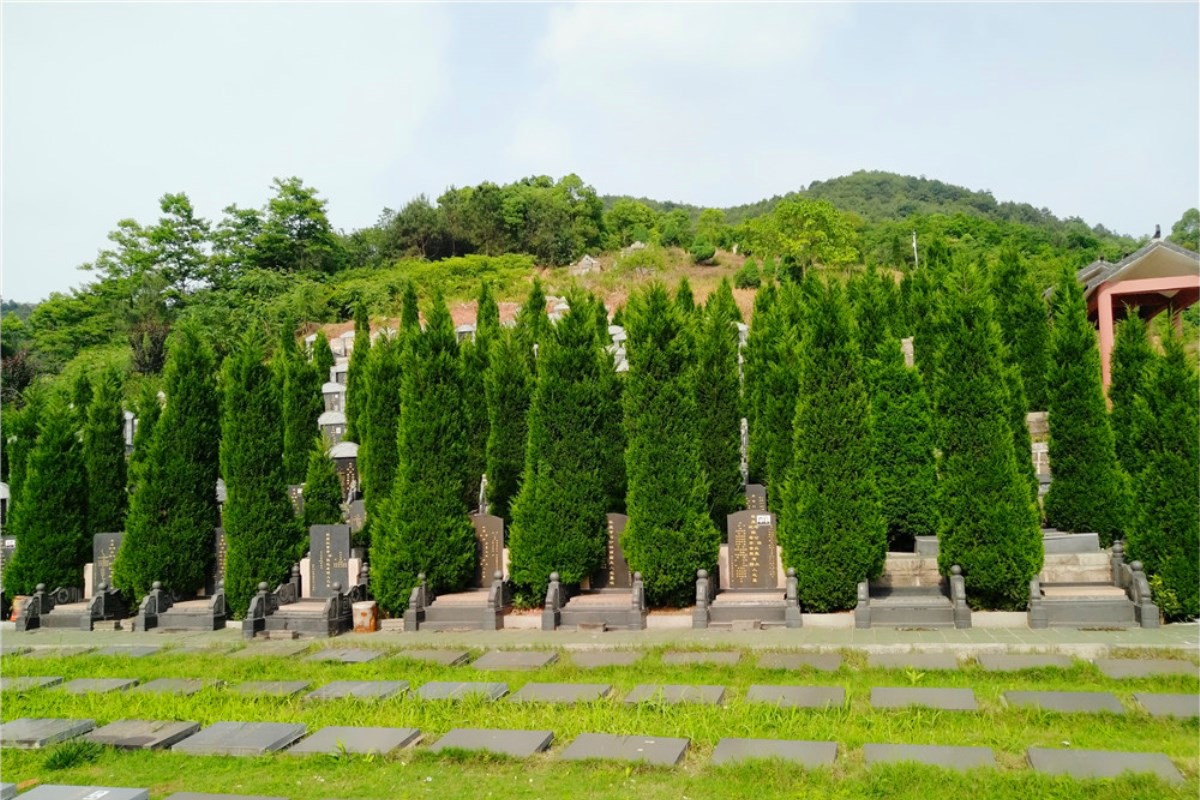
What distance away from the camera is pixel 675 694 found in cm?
815

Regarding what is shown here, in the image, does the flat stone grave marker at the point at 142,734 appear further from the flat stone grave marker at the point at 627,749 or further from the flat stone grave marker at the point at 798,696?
the flat stone grave marker at the point at 798,696

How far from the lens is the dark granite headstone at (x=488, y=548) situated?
1398 cm

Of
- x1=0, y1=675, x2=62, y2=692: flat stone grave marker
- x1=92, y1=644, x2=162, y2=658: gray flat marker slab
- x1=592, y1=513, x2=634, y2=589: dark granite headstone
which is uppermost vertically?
x1=592, y1=513, x2=634, y2=589: dark granite headstone

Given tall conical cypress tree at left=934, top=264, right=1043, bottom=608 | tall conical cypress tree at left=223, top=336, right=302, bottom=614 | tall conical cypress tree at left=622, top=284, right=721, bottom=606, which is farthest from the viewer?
tall conical cypress tree at left=223, top=336, right=302, bottom=614

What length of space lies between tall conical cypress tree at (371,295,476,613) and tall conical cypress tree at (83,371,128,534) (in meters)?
6.26

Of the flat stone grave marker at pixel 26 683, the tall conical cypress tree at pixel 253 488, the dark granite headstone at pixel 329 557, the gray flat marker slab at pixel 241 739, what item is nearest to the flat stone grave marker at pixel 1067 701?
the gray flat marker slab at pixel 241 739

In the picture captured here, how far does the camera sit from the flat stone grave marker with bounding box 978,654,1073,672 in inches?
345

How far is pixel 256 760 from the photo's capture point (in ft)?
22.6

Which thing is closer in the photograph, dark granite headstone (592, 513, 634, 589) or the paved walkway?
the paved walkway

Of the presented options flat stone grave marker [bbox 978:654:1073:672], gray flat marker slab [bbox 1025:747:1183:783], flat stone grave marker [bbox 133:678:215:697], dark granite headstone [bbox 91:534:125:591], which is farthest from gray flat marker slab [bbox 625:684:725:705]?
dark granite headstone [bbox 91:534:125:591]

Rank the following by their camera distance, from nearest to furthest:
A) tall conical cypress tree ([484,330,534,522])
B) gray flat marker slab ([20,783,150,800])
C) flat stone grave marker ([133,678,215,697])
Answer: gray flat marker slab ([20,783,150,800])
flat stone grave marker ([133,678,215,697])
tall conical cypress tree ([484,330,534,522])

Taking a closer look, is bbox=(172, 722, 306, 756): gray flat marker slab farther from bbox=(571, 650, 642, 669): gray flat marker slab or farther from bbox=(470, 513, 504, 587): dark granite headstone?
bbox=(470, 513, 504, 587): dark granite headstone

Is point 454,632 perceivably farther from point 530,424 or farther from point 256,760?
point 256,760

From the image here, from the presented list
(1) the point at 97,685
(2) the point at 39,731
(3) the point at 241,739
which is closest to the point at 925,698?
(3) the point at 241,739
